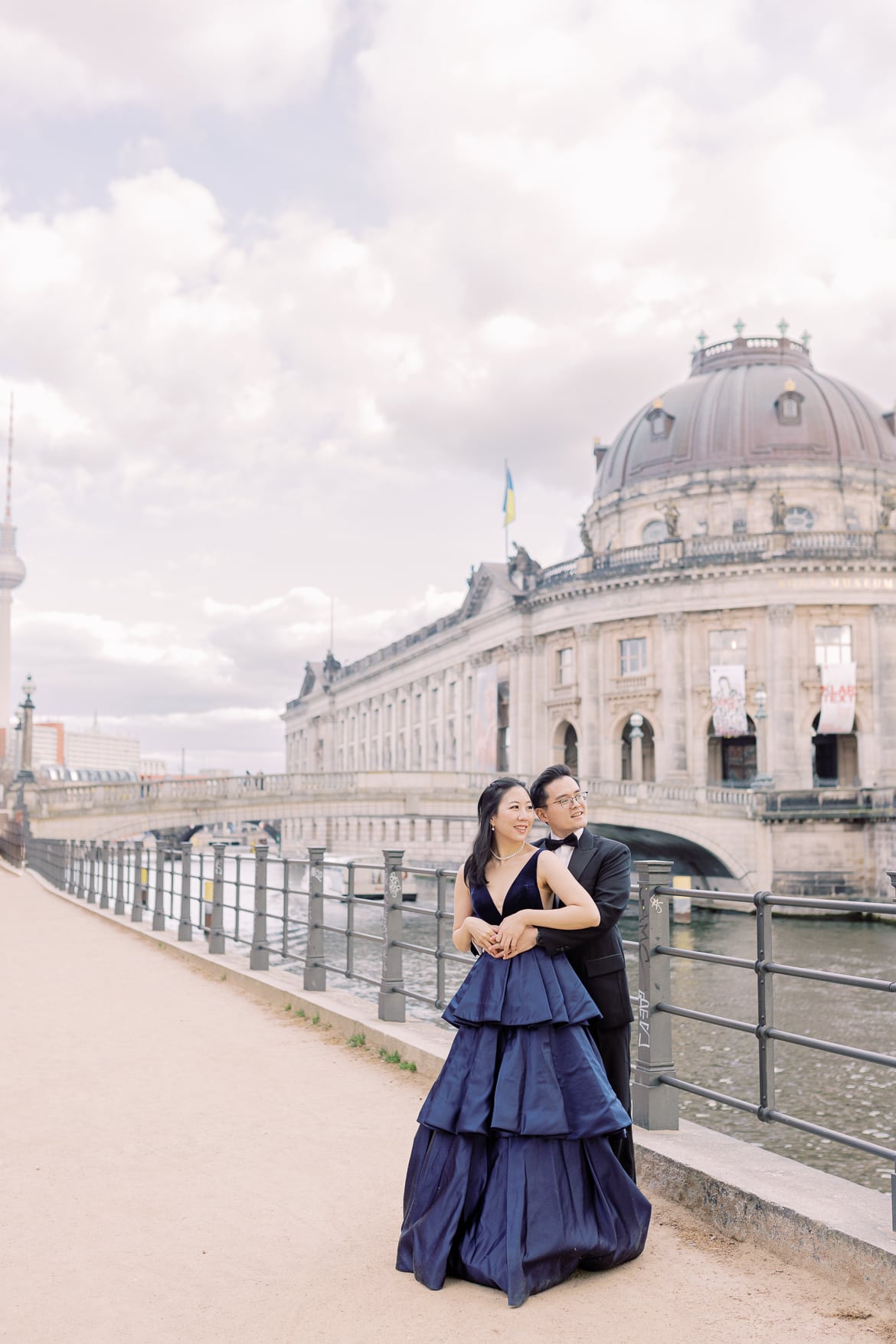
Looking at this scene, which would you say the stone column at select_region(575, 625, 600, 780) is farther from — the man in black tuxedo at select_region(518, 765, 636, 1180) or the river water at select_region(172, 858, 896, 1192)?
the man in black tuxedo at select_region(518, 765, 636, 1180)

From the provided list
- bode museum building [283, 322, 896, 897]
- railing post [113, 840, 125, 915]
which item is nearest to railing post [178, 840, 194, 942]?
railing post [113, 840, 125, 915]

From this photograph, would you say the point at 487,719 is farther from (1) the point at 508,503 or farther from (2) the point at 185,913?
(2) the point at 185,913

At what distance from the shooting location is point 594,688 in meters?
55.4

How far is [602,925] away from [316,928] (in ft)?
22.2

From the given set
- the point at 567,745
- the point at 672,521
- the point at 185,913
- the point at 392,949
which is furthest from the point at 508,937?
the point at 567,745

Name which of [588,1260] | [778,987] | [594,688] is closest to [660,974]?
[588,1260]

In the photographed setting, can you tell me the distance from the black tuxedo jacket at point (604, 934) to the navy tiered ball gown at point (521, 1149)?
28cm

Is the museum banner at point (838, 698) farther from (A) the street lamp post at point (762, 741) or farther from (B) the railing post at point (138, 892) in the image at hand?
(B) the railing post at point (138, 892)

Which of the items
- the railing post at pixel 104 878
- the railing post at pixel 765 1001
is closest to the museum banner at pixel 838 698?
the railing post at pixel 104 878

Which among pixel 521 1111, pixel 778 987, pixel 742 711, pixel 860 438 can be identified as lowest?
pixel 778 987

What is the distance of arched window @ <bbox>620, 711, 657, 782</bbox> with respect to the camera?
55.6 m

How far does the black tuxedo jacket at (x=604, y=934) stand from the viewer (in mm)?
4859

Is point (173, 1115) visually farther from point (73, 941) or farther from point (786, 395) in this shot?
point (786, 395)

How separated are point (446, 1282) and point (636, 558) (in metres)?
52.4
